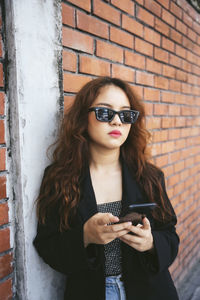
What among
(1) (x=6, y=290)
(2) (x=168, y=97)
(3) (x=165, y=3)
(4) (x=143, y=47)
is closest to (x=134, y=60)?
(4) (x=143, y=47)

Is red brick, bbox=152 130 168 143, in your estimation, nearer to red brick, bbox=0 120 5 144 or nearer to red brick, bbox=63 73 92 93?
red brick, bbox=63 73 92 93

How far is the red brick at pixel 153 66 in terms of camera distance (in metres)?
2.15

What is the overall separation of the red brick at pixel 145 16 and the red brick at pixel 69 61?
0.82 m

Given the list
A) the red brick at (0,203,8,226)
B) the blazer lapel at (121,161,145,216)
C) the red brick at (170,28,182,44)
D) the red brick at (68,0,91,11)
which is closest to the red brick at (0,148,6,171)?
the red brick at (0,203,8,226)

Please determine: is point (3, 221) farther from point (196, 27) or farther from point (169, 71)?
point (196, 27)

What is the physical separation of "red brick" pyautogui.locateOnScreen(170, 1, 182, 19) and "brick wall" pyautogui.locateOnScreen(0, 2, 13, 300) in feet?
5.94

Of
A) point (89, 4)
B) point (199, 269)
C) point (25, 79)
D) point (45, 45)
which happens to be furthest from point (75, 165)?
point (199, 269)

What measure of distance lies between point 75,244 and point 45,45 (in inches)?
39.0

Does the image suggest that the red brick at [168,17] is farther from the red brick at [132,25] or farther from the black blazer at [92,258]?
the black blazer at [92,258]

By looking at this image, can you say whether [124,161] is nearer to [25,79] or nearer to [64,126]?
[64,126]

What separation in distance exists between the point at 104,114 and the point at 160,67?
1295 millimetres

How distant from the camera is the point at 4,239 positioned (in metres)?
1.25

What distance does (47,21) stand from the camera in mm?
1308

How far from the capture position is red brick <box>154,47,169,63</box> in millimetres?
2234
